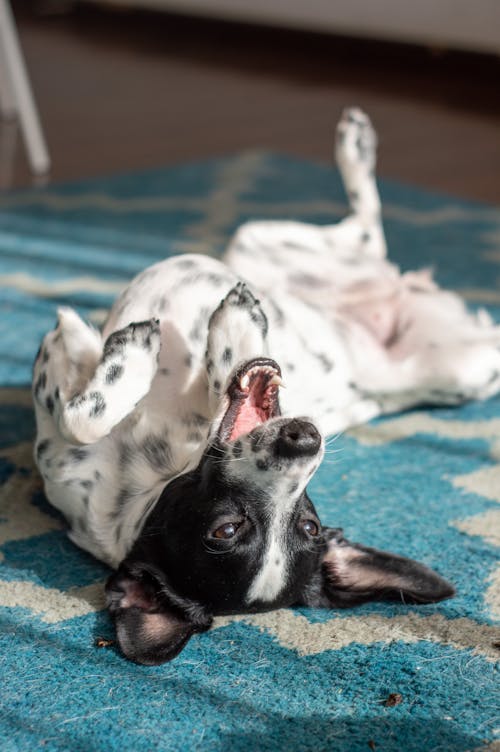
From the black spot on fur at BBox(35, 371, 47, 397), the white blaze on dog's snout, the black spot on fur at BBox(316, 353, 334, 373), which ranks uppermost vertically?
the black spot on fur at BBox(35, 371, 47, 397)

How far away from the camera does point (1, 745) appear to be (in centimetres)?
161

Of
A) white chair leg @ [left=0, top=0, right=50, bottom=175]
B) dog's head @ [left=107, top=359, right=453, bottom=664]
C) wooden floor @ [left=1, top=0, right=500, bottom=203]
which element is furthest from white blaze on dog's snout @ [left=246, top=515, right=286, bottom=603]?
white chair leg @ [left=0, top=0, right=50, bottom=175]

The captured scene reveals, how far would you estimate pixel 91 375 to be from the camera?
2.07 metres

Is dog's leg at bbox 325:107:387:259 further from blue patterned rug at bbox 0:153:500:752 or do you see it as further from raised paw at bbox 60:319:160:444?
raised paw at bbox 60:319:160:444

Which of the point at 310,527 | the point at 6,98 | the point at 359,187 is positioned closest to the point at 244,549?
the point at 310,527

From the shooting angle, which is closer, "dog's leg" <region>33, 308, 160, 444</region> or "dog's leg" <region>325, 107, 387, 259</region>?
"dog's leg" <region>33, 308, 160, 444</region>

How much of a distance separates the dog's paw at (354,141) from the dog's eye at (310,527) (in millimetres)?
1767

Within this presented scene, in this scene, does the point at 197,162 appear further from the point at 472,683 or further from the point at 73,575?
the point at 472,683

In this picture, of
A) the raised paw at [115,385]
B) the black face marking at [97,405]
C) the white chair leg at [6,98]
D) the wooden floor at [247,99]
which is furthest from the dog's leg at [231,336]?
the white chair leg at [6,98]

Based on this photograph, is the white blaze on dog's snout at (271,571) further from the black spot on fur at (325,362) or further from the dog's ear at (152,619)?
the black spot on fur at (325,362)

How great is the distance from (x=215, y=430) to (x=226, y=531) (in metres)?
0.19

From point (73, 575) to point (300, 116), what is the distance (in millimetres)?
4392

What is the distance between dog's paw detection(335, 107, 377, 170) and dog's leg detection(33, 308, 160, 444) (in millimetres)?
1443

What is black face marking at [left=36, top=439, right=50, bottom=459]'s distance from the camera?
2.11 meters
